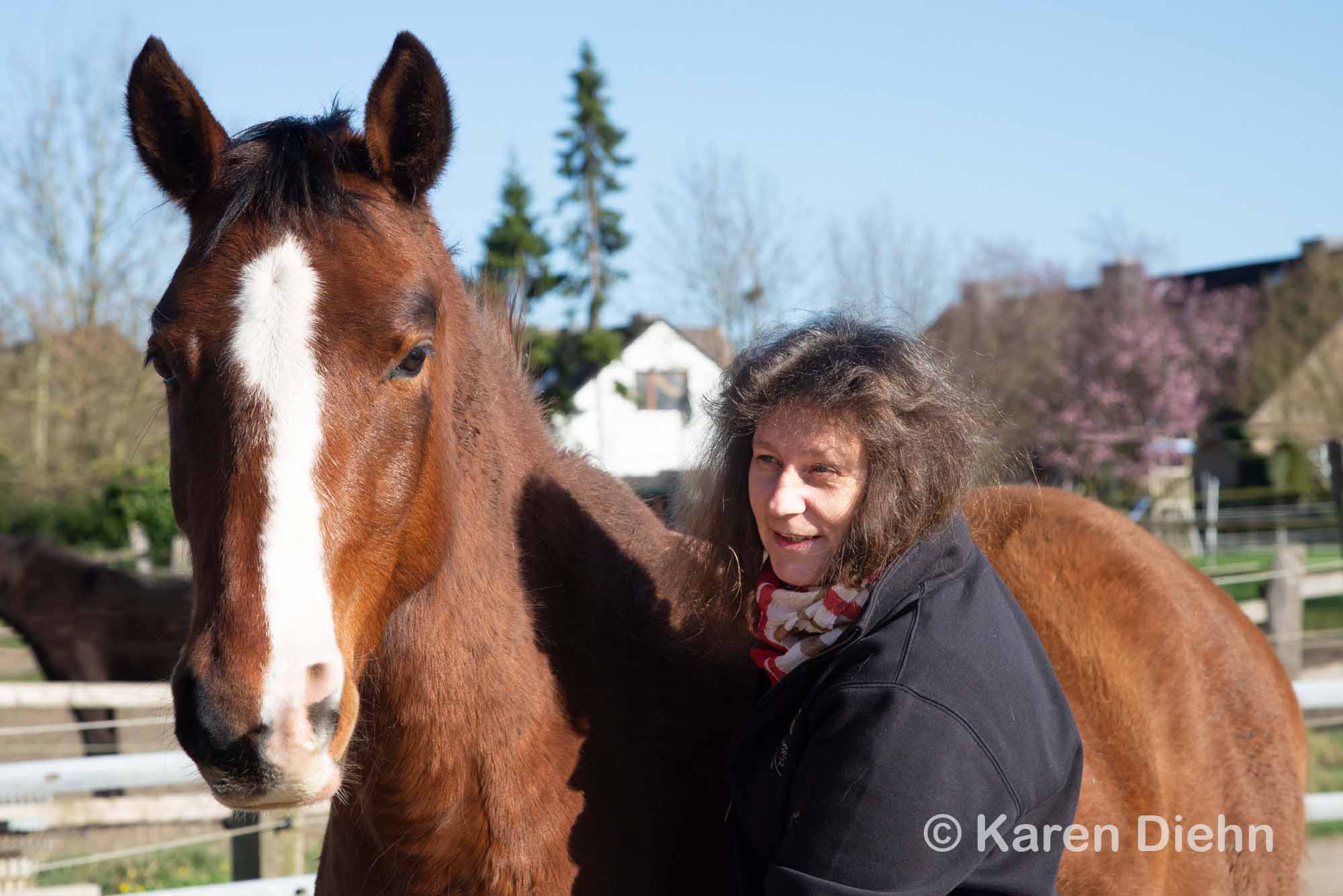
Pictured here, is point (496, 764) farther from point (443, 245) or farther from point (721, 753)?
point (443, 245)

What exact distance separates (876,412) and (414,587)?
94cm

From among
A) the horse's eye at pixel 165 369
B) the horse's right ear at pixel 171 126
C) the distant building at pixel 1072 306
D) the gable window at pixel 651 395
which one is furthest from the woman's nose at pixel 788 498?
the gable window at pixel 651 395

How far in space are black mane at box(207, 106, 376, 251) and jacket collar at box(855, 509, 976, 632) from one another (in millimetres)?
1199

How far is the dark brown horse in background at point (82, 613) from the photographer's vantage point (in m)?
7.63

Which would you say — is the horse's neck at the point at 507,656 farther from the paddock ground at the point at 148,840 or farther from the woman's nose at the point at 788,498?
the paddock ground at the point at 148,840

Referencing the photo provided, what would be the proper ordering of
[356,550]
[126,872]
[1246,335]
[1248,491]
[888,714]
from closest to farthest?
[888,714]
[356,550]
[126,872]
[1248,491]
[1246,335]

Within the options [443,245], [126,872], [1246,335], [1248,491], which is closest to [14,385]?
[126,872]

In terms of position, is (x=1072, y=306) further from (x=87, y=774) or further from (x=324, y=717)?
(x=324, y=717)

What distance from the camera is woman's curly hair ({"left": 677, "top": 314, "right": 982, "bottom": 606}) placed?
2.01 metres

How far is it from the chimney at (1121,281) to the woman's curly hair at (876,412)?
111 feet

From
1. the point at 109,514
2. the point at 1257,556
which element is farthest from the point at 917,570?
the point at 1257,556

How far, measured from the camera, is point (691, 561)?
2.52m

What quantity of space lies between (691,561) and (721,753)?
17.3 inches

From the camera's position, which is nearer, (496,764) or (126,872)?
(496,764)
